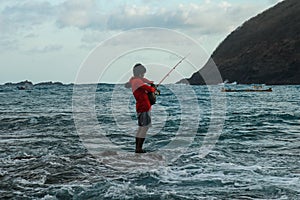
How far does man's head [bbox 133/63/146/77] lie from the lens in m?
10.6

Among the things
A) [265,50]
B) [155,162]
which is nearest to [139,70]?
[155,162]

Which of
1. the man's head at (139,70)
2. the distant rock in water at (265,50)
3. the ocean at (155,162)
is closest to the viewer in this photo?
the ocean at (155,162)

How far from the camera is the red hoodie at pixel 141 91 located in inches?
419

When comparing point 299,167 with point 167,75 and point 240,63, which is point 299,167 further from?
point 240,63

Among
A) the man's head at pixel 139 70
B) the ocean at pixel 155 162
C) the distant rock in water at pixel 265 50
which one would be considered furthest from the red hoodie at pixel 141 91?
the distant rock in water at pixel 265 50

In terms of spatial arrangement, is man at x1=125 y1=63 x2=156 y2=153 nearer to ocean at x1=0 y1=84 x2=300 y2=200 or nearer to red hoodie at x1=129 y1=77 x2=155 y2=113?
red hoodie at x1=129 y1=77 x2=155 y2=113

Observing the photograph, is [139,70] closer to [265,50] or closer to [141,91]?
[141,91]

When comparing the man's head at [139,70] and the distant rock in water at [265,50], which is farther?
the distant rock in water at [265,50]

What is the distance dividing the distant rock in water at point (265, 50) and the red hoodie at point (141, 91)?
93321 millimetres

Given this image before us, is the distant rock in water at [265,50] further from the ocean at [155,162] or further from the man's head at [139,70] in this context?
the man's head at [139,70]

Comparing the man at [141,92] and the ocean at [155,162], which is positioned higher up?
the man at [141,92]

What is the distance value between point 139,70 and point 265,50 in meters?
130

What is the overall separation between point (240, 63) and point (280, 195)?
136544 mm

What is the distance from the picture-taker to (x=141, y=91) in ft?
35.3
